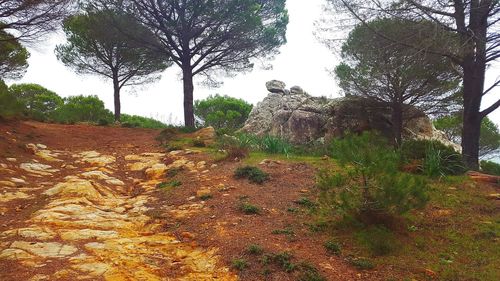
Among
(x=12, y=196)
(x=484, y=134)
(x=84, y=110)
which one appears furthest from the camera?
(x=484, y=134)

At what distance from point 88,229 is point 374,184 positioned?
3311 millimetres

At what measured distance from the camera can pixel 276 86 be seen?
1623 centimetres

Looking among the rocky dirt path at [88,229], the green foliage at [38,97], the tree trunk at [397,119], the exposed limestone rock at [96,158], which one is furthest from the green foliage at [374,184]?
the green foliage at [38,97]

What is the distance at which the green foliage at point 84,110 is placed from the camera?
18.1m

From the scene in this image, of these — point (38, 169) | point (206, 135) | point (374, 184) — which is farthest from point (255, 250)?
point (206, 135)

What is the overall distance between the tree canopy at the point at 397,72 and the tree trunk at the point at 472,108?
30.2 inches

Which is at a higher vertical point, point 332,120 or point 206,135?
point 332,120

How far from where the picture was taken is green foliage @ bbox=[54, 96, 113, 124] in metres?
18.1

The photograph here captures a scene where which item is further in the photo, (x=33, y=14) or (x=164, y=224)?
(x=33, y=14)

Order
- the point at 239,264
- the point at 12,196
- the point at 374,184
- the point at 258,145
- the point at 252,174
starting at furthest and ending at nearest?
the point at 258,145
the point at 252,174
the point at 12,196
the point at 374,184
the point at 239,264

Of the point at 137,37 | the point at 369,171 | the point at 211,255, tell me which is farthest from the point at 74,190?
the point at 137,37

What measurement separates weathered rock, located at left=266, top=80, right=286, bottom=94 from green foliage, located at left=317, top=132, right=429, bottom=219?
37.8 feet

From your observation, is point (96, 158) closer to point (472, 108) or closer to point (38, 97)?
point (472, 108)

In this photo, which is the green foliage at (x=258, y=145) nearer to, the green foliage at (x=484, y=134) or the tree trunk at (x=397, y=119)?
the tree trunk at (x=397, y=119)
